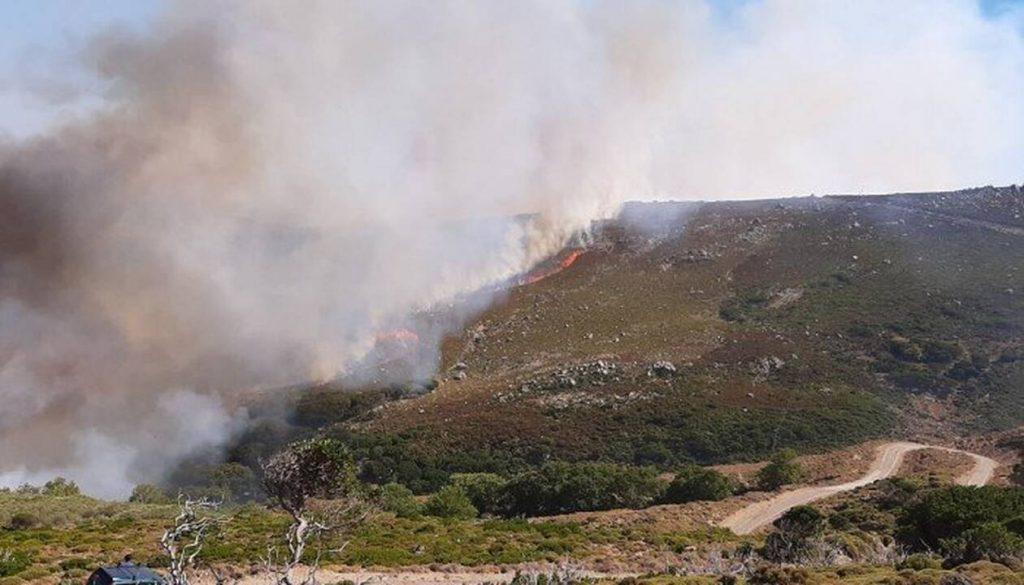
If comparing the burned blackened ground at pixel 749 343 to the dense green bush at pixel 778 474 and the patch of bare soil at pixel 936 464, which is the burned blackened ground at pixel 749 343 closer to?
the patch of bare soil at pixel 936 464

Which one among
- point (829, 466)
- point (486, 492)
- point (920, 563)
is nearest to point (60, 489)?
point (486, 492)

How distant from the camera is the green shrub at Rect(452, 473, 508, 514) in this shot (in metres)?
57.7

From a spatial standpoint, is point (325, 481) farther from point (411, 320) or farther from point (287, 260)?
point (411, 320)

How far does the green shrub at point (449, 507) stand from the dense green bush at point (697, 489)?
513 inches

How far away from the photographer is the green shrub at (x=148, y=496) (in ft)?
197

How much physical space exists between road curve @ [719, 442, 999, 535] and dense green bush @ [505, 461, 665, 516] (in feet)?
20.9

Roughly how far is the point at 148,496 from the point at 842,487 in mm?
46272

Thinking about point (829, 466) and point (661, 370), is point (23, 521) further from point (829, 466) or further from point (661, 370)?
point (661, 370)

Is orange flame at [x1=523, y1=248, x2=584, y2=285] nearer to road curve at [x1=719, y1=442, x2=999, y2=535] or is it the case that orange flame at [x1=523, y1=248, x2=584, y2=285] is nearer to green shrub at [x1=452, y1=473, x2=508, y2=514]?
road curve at [x1=719, y1=442, x2=999, y2=535]

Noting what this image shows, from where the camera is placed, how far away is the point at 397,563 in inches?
1341

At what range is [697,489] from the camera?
191ft

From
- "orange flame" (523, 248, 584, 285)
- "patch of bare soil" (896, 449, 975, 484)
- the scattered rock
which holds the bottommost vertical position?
"patch of bare soil" (896, 449, 975, 484)

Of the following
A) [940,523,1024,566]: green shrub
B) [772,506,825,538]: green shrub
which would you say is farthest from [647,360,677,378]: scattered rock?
[940,523,1024,566]: green shrub

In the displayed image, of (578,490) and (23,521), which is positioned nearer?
(23,521)
